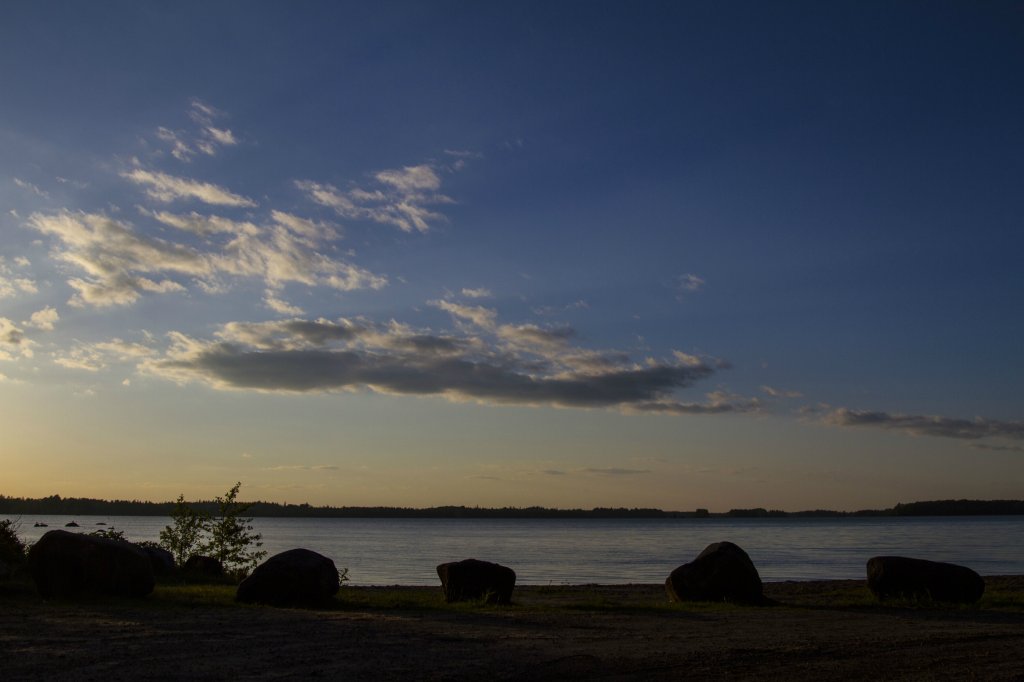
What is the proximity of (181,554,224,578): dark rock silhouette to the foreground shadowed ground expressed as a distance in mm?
8998

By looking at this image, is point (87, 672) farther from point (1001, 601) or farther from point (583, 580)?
point (583, 580)

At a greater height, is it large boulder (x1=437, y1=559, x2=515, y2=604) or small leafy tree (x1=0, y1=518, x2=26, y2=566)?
small leafy tree (x1=0, y1=518, x2=26, y2=566)

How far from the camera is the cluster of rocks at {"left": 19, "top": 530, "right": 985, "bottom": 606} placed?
2166 centimetres

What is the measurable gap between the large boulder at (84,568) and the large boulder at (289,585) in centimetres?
278

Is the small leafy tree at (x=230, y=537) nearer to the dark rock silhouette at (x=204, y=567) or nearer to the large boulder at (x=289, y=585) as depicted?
the dark rock silhouette at (x=204, y=567)

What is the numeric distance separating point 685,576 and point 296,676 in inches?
638

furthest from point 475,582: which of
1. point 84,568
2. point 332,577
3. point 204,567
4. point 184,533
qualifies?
point 184,533

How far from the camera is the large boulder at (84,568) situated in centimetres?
2166

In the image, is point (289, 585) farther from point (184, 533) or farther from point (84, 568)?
point (184, 533)

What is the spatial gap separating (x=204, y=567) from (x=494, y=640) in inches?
798

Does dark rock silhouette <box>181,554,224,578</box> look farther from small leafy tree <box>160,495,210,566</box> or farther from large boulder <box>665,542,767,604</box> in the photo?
large boulder <box>665,542,767,604</box>

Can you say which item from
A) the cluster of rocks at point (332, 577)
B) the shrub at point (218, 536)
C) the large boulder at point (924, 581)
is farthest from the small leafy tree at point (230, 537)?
the large boulder at point (924, 581)

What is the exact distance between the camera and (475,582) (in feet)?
79.3

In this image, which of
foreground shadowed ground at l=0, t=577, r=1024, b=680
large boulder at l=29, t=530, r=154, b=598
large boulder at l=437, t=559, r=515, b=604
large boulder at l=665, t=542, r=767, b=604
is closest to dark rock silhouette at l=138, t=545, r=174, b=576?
foreground shadowed ground at l=0, t=577, r=1024, b=680
